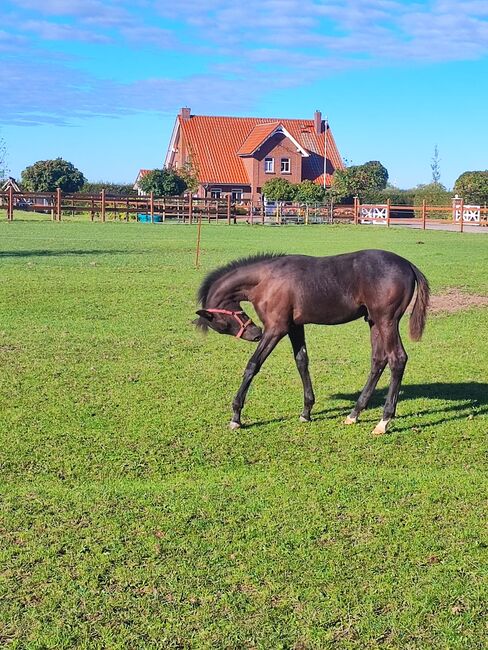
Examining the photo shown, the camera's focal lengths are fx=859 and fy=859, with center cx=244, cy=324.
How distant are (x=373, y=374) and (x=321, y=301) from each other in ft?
2.96

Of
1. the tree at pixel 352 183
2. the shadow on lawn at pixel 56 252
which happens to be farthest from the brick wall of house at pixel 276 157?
the shadow on lawn at pixel 56 252

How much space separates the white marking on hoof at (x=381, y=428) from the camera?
25.9 feet

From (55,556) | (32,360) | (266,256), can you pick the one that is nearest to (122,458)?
(55,556)

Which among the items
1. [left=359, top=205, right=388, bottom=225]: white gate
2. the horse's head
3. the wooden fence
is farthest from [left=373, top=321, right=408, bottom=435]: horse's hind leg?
[left=359, top=205, right=388, bottom=225]: white gate

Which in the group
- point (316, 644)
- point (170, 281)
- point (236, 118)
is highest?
point (236, 118)

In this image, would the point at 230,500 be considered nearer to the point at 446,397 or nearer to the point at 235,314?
the point at 235,314

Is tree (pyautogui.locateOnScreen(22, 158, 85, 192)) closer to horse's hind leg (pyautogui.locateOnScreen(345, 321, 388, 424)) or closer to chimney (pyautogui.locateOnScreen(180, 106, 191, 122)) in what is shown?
chimney (pyautogui.locateOnScreen(180, 106, 191, 122))

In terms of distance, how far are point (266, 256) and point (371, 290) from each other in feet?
3.66

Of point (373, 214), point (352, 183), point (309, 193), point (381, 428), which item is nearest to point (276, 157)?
point (352, 183)

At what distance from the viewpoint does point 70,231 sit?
1486 inches

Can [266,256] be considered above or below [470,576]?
above

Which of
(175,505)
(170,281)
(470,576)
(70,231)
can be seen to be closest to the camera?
(470,576)

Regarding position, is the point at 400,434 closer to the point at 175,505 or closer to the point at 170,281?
the point at 175,505

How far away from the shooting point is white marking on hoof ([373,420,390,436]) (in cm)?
791
